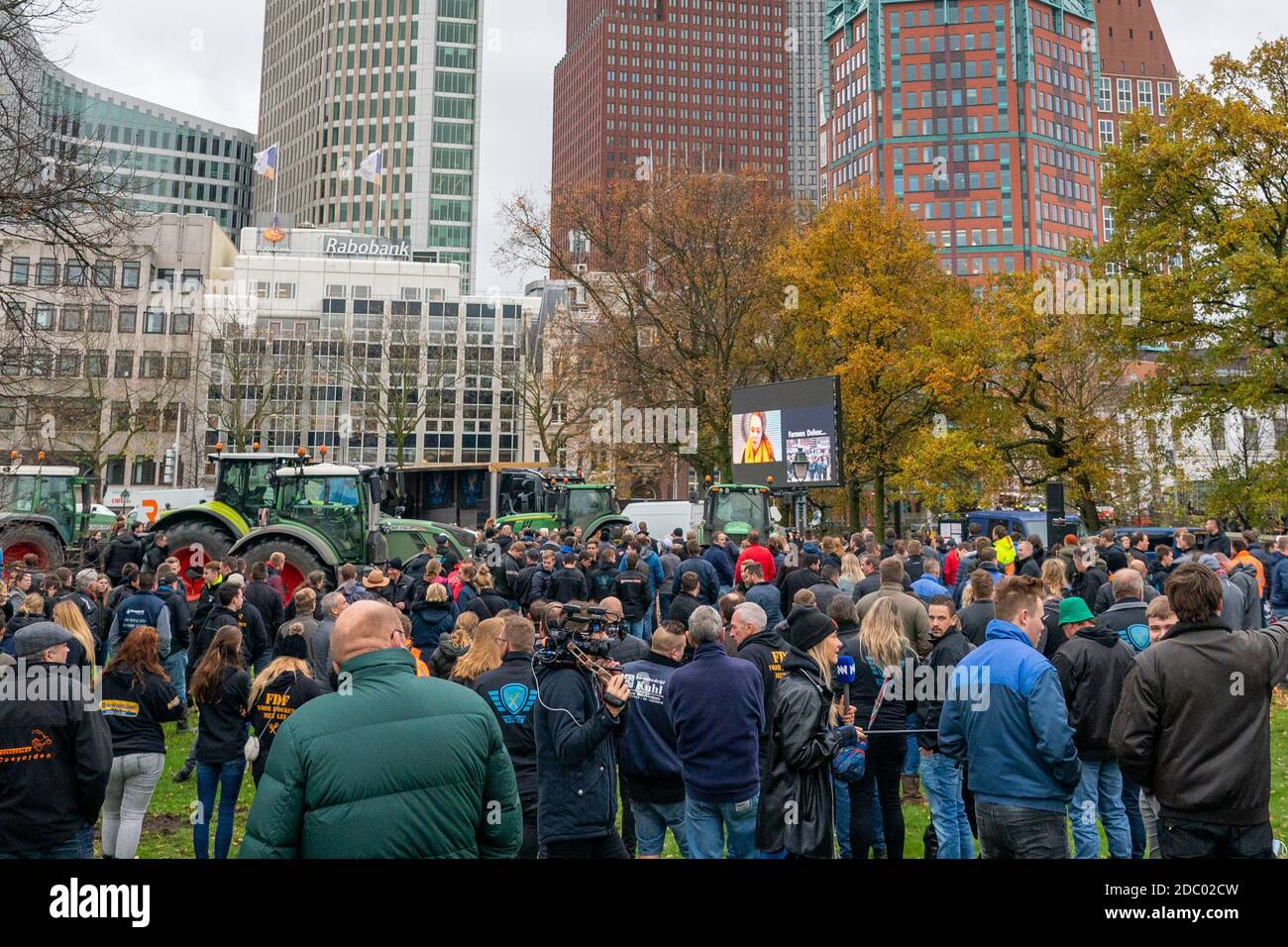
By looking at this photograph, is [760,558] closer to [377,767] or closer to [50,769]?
[50,769]

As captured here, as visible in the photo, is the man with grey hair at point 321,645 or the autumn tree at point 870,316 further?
the autumn tree at point 870,316

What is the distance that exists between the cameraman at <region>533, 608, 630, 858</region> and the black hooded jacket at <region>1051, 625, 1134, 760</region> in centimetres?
317

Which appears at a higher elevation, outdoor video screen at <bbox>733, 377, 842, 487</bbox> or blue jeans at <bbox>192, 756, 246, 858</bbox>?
outdoor video screen at <bbox>733, 377, 842, 487</bbox>

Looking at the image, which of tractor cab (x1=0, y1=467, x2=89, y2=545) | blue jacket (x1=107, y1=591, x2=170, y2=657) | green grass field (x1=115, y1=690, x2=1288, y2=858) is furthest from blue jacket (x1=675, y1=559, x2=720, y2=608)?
tractor cab (x1=0, y1=467, x2=89, y2=545)

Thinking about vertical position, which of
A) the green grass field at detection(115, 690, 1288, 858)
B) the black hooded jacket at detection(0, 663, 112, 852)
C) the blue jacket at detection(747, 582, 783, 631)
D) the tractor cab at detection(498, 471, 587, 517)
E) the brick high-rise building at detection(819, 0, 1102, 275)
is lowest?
the green grass field at detection(115, 690, 1288, 858)

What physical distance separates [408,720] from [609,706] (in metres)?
1.74

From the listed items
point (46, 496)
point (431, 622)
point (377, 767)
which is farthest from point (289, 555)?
point (377, 767)

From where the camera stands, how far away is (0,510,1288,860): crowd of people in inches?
137

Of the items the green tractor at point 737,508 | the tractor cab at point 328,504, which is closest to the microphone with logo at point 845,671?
the tractor cab at point 328,504

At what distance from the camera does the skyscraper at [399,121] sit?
12100cm

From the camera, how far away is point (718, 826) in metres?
5.64

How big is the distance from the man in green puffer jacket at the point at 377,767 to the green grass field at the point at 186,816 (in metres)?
4.15

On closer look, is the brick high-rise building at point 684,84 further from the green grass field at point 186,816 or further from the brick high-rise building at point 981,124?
the green grass field at point 186,816

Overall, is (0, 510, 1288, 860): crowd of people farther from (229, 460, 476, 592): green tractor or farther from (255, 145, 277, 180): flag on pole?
(255, 145, 277, 180): flag on pole
